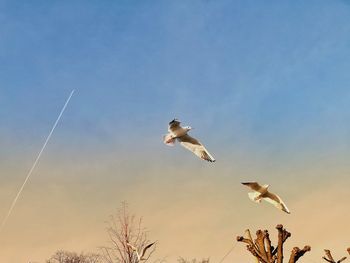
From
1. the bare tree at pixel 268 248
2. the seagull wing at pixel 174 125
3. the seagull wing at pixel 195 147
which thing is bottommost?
the bare tree at pixel 268 248

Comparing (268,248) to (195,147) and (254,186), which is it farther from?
(195,147)

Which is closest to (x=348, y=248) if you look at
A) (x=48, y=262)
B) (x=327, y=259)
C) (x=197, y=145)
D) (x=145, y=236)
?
(x=327, y=259)

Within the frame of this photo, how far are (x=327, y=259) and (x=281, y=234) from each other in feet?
28.7

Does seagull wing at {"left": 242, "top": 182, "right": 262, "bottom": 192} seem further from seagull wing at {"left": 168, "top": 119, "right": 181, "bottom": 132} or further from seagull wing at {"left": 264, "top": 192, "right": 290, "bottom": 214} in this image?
seagull wing at {"left": 168, "top": 119, "right": 181, "bottom": 132}

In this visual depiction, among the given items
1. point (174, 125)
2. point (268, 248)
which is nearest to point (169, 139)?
point (174, 125)

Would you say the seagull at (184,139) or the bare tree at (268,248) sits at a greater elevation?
the seagull at (184,139)

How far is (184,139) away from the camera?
479cm

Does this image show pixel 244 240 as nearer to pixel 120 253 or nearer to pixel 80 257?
pixel 120 253

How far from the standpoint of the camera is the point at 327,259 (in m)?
13.5

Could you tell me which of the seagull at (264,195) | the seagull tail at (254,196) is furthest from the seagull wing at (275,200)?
the seagull tail at (254,196)

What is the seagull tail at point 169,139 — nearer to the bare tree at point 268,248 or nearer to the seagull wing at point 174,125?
the seagull wing at point 174,125

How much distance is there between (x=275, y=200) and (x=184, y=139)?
167cm

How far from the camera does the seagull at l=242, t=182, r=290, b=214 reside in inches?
209

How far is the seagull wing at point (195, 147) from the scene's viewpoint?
4558 millimetres
